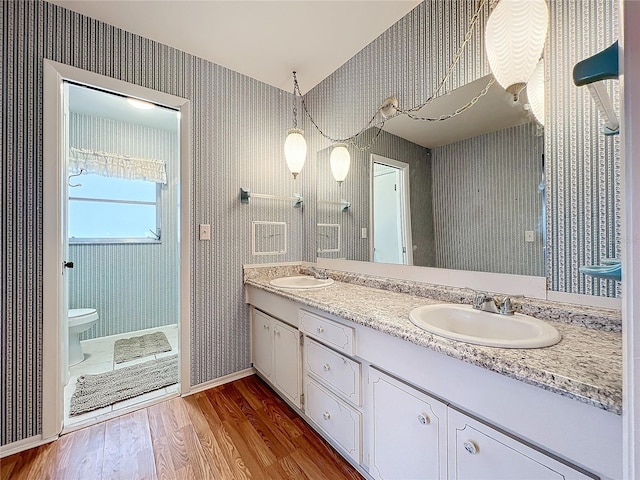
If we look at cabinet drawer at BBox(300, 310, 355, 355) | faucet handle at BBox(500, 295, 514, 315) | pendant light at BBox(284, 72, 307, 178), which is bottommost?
cabinet drawer at BBox(300, 310, 355, 355)

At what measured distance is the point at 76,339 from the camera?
240 cm

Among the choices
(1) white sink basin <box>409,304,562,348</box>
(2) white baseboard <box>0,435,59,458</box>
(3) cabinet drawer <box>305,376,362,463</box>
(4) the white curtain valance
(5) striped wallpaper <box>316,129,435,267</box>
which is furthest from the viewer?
(4) the white curtain valance

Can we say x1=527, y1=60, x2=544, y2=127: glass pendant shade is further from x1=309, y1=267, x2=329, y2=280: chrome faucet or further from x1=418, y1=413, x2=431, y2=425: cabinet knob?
x1=309, y1=267, x2=329, y2=280: chrome faucet

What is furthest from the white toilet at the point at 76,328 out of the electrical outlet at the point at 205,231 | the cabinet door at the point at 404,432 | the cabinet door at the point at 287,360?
the cabinet door at the point at 404,432

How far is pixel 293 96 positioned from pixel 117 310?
283cm

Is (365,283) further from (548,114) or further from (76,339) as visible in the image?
(76,339)

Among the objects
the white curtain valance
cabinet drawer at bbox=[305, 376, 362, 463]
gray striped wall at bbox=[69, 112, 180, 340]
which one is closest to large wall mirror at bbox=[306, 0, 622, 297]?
cabinet drawer at bbox=[305, 376, 362, 463]

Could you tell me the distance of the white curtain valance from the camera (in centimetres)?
271

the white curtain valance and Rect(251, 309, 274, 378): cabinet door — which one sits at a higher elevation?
the white curtain valance

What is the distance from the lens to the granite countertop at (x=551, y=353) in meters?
0.61

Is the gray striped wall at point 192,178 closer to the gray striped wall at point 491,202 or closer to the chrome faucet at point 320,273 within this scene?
the chrome faucet at point 320,273

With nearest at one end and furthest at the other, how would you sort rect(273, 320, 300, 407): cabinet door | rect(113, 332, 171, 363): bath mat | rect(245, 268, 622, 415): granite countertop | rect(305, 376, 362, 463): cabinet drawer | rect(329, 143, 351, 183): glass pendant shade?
rect(245, 268, 622, 415): granite countertop < rect(305, 376, 362, 463): cabinet drawer < rect(273, 320, 300, 407): cabinet door < rect(329, 143, 351, 183): glass pendant shade < rect(113, 332, 171, 363): bath mat

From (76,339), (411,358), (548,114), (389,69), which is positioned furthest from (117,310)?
(548,114)

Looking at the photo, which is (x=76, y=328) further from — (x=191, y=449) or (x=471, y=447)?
(x=471, y=447)
